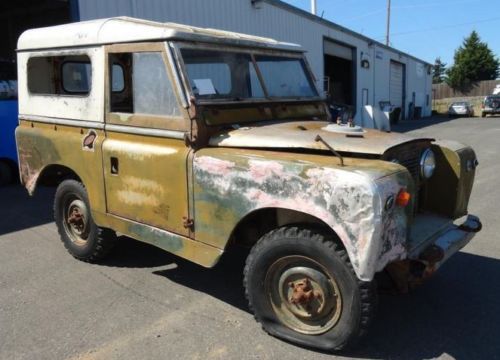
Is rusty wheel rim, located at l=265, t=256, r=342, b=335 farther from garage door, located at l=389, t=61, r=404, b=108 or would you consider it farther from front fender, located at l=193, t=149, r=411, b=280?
garage door, located at l=389, t=61, r=404, b=108

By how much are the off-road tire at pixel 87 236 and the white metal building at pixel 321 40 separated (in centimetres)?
293

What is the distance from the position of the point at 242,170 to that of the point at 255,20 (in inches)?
485

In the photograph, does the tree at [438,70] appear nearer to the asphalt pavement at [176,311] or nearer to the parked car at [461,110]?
the parked car at [461,110]

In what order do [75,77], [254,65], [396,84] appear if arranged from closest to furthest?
1. [254,65]
2. [75,77]
3. [396,84]

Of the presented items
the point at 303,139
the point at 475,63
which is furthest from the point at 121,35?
the point at 475,63

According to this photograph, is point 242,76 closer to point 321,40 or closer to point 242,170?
point 242,170

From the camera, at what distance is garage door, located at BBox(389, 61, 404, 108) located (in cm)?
3191

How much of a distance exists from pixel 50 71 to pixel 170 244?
247 centimetres

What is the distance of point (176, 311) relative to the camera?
3.74 metres

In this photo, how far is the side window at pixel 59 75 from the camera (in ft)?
15.9

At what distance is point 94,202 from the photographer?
14.3 ft

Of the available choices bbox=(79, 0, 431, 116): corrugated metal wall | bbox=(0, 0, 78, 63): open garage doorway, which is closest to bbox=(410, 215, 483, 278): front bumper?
bbox=(79, 0, 431, 116): corrugated metal wall

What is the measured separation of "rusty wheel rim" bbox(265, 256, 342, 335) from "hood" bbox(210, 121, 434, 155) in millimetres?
775

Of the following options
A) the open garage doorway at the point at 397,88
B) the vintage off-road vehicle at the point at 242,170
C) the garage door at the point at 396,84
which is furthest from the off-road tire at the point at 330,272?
the garage door at the point at 396,84
